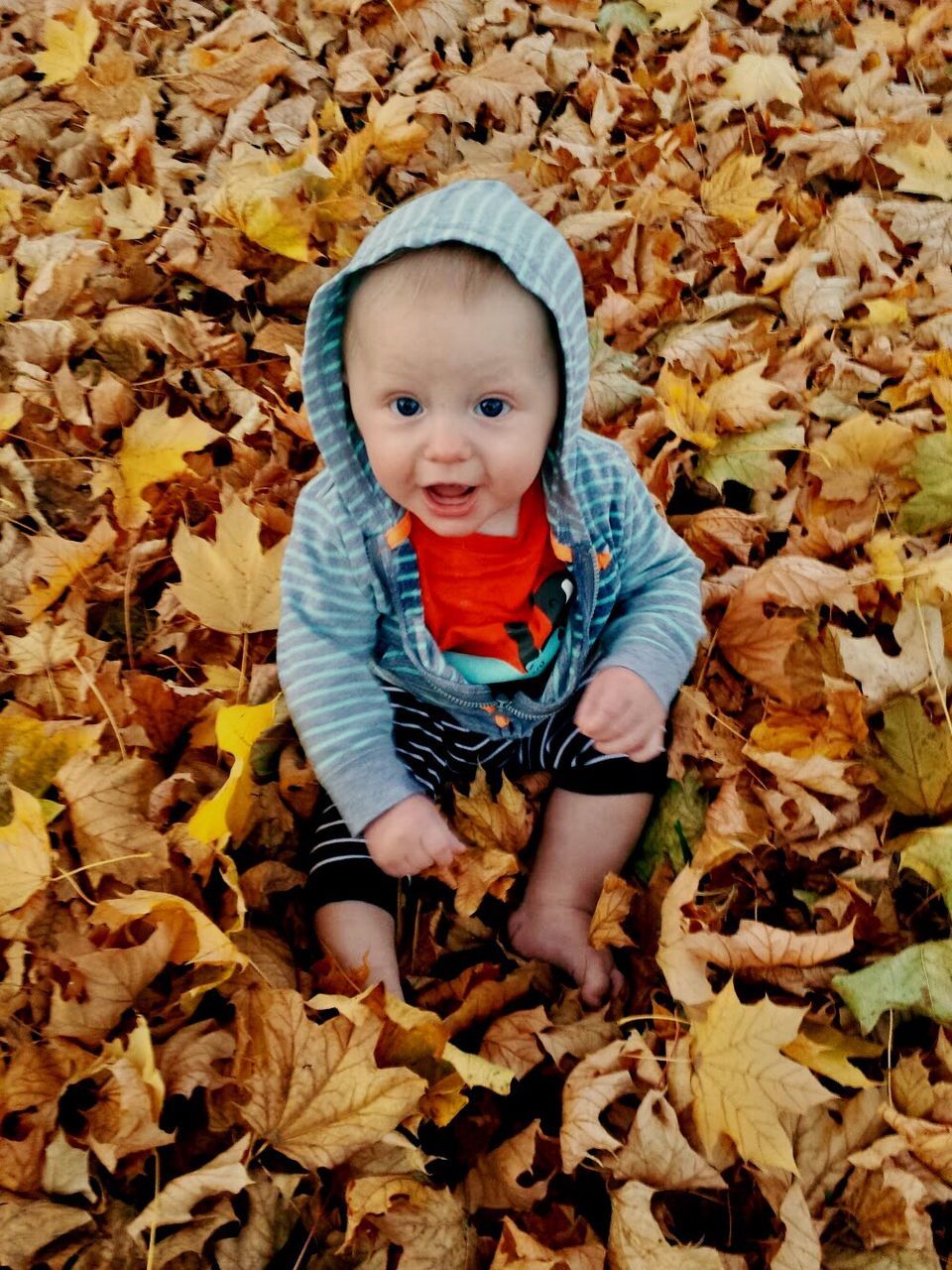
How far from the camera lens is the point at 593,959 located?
142 centimetres

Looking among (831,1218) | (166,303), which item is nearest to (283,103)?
(166,303)

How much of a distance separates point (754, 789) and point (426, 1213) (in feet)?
2.49

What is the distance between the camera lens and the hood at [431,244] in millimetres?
1105

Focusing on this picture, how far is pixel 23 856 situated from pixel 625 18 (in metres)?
3.01

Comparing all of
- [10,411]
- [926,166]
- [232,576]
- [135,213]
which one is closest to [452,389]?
[232,576]

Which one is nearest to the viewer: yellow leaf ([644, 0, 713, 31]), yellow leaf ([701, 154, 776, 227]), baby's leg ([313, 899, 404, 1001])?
baby's leg ([313, 899, 404, 1001])

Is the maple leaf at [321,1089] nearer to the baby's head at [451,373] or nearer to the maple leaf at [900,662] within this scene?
the baby's head at [451,373]

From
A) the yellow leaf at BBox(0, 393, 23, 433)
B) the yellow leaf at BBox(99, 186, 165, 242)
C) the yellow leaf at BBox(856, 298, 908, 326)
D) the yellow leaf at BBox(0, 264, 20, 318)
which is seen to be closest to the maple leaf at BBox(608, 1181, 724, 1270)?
the yellow leaf at BBox(0, 393, 23, 433)

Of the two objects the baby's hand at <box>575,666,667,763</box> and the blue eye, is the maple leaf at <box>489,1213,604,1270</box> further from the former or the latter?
the blue eye

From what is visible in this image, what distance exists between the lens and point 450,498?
1229 millimetres

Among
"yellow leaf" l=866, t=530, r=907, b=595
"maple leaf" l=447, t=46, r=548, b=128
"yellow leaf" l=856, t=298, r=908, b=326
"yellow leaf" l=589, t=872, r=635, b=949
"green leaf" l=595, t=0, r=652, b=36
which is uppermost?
"green leaf" l=595, t=0, r=652, b=36

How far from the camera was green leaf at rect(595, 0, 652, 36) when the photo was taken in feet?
9.74

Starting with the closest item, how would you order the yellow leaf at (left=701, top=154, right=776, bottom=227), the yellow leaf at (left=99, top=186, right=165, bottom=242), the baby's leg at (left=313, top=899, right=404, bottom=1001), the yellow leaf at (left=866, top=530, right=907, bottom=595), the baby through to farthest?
the baby → the baby's leg at (left=313, top=899, right=404, bottom=1001) → the yellow leaf at (left=866, top=530, right=907, bottom=595) → the yellow leaf at (left=99, top=186, right=165, bottom=242) → the yellow leaf at (left=701, top=154, right=776, bottom=227)

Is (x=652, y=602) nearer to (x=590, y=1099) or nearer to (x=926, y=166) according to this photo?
(x=590, y=1099)
